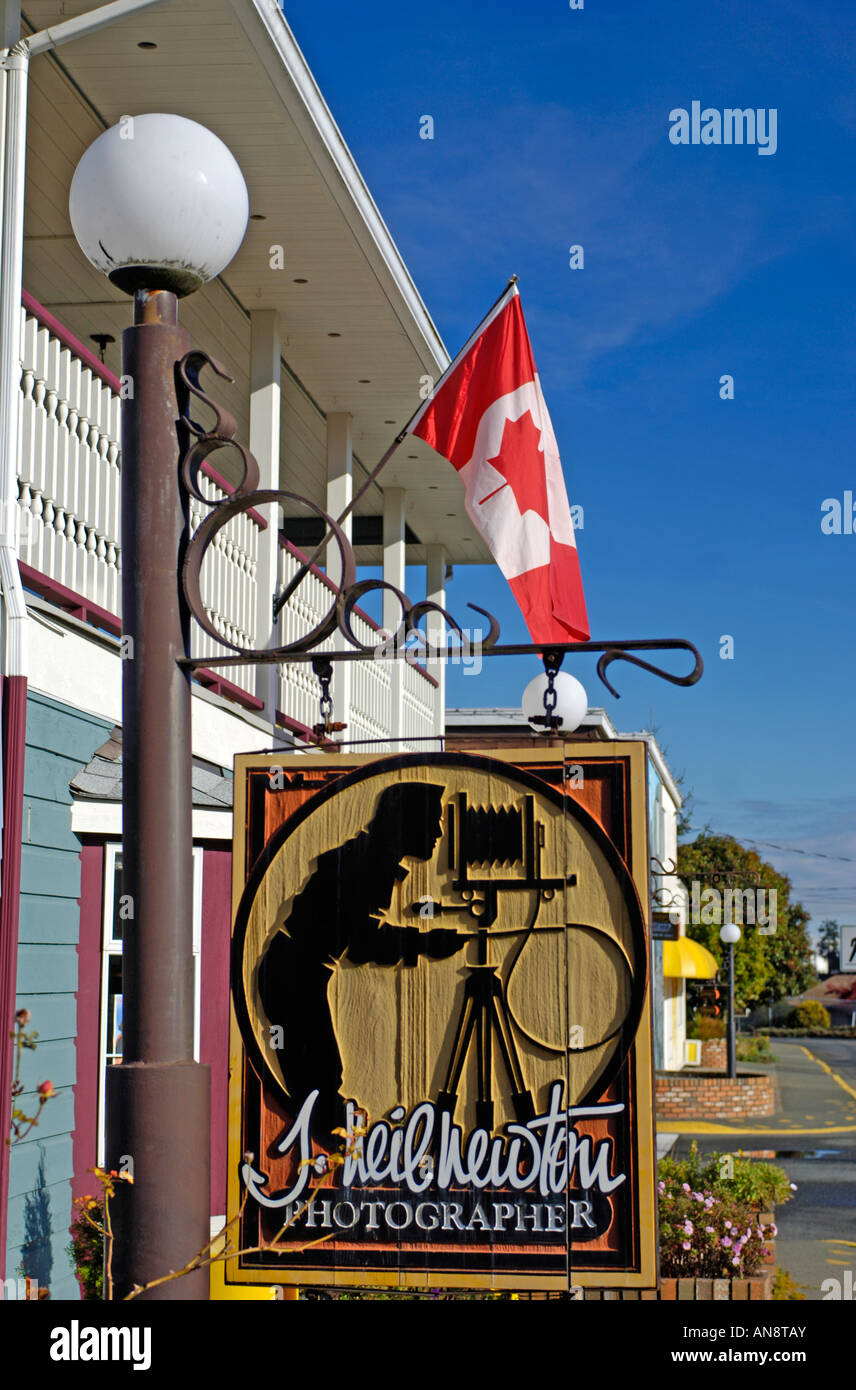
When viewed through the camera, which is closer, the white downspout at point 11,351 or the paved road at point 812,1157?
the white downspout at point 11,351

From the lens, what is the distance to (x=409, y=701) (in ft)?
46.7

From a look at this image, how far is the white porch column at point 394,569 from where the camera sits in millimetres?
13203

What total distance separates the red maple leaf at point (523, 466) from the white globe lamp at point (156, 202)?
64.6 inches

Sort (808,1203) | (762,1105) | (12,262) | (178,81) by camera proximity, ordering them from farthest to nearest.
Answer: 1. (762,1105)
2. (808,1203)
3. (178,81)
4. (12,262)

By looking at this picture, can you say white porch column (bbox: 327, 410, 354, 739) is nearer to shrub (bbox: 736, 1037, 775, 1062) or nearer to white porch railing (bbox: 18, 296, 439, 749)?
white porch railing (bbox: 18, 296, 439, 749)

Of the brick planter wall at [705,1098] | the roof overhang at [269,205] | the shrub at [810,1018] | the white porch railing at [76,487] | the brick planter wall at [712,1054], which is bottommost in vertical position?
the shrub at [810,1018]

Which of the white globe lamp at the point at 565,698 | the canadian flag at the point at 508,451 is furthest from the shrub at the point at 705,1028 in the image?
the canadian flag at the point at 508,451

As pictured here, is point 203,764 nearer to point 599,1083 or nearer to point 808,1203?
point 599,1083

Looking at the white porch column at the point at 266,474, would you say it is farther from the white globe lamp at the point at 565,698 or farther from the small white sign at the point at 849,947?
the small white sign at the point at 849,947

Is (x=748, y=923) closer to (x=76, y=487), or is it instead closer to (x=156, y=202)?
(x=76, y=487)

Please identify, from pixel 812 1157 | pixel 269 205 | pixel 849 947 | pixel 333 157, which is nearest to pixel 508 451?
pixel 333 157

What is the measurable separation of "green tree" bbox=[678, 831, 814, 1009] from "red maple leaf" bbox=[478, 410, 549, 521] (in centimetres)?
3343

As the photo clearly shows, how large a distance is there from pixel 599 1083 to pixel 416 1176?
1.49ft
